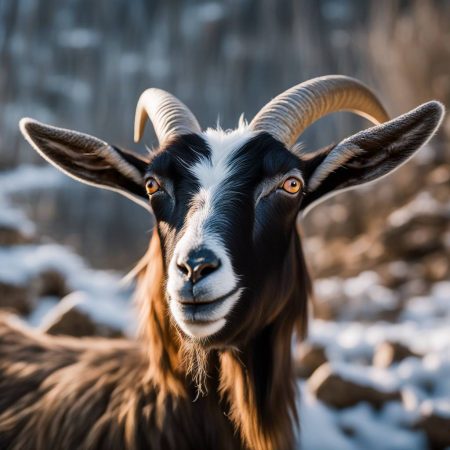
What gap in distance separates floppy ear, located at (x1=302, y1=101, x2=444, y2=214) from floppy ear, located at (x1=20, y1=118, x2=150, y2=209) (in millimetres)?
822

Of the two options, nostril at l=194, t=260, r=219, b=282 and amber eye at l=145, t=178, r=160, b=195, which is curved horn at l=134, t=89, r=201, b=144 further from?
nostril at l=194, t=260, r=219, b=282

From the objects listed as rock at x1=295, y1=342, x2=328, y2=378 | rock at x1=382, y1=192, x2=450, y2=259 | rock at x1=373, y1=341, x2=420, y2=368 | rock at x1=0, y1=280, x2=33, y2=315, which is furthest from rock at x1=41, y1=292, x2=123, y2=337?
rock at x1=382, y1=192, x2=450, y2=259

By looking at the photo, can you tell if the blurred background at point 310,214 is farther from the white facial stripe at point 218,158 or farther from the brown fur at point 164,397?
the white facial stripe at point 218,158

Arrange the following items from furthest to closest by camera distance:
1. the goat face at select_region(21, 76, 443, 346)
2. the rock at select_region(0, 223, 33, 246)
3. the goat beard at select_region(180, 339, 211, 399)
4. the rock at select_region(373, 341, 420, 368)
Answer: the rock at select_region(0, 223, 33, 246)
the rock at select_region(373, 341, 420, 368)
the goat beard at select_region(180, 339, 211, 399)
the goat face at select_region(21, 76, 443, 346)

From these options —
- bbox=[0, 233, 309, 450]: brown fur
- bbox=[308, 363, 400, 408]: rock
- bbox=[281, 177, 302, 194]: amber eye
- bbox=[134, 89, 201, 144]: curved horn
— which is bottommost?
bbox=[308, 363, 400, 408]: rock

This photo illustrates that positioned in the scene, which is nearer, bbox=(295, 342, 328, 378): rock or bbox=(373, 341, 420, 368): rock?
bbox=(373, 341, 420, 368): rock

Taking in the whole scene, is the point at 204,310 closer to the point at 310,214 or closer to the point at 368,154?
the point at 368,154

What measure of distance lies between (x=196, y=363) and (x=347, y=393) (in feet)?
7.55

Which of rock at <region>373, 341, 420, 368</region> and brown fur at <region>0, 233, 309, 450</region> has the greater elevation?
brown fur at <region>0, 233, 309, 450</region>

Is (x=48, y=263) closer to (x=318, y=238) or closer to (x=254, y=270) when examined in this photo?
(x=254, y=270)

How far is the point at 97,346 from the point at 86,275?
444 centimetres

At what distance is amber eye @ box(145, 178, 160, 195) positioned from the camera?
8.69 feet

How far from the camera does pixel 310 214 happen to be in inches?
1010

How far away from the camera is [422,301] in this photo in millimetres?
12438
